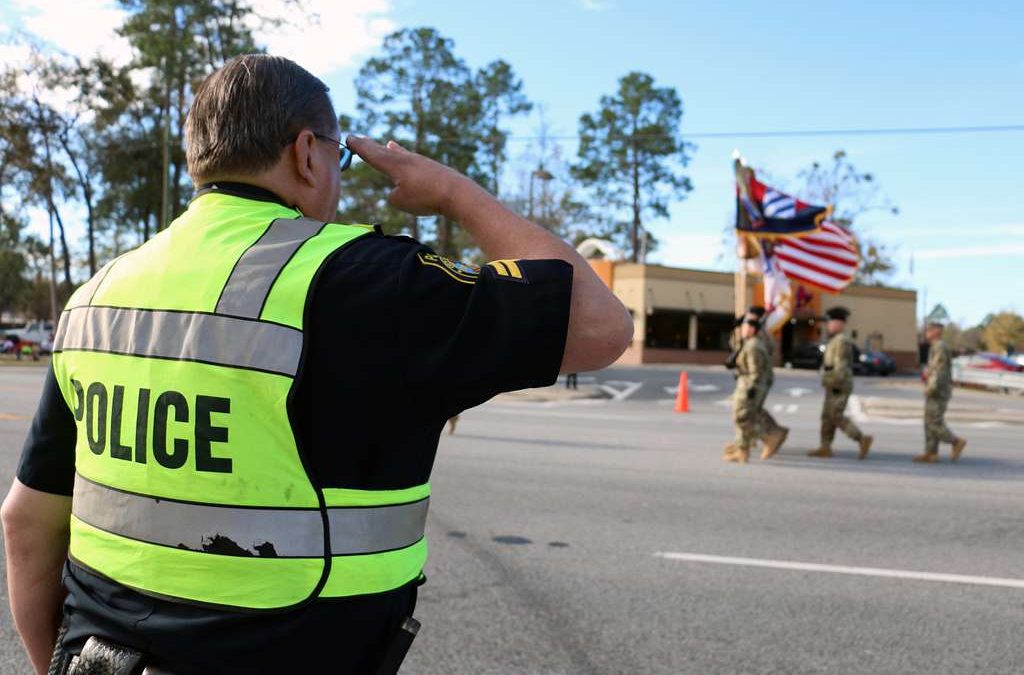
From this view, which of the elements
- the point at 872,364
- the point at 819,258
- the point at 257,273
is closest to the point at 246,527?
the point at 257,273

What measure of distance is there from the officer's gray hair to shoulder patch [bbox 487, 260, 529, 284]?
402 millimetres

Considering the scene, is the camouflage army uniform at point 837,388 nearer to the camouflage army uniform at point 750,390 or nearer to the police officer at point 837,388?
the police officer at point 837,388

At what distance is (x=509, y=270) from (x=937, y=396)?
36.3 feet

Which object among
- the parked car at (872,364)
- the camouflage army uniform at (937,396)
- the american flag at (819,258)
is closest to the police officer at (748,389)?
the camouflage army uniform at (937,396)

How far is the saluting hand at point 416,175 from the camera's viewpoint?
5.41ft

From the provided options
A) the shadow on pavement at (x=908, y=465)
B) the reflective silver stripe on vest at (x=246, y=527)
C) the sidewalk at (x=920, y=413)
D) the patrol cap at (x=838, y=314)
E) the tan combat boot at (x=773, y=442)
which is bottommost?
the sidewalk at (x=920, y=413)

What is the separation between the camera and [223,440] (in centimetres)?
135

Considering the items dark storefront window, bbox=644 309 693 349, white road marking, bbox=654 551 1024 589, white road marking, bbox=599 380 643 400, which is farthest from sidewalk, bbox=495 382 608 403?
dark storefront window, bbox=644 309 693 349

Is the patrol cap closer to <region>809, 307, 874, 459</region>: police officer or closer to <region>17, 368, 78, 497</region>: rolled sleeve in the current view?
<region>809, 307, 874, 459</region>: police officer

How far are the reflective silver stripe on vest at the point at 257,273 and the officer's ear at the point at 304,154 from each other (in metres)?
0.18

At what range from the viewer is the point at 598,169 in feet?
172

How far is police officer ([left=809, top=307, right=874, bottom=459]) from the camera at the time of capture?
10.8 metres

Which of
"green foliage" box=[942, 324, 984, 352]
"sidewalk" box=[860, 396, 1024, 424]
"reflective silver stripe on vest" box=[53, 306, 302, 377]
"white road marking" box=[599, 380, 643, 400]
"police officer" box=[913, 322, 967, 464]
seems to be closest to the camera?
"reflective silver stripe on vest" box=[53, 306, 302, 377]

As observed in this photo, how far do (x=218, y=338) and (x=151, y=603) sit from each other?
1.44 feet
